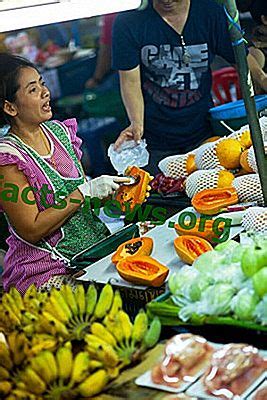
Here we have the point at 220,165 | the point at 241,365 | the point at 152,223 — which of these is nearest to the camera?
the point at 241,365

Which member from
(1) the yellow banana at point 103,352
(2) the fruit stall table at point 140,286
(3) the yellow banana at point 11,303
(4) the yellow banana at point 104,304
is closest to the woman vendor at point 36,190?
(2) the fruit stall table at point 140,286

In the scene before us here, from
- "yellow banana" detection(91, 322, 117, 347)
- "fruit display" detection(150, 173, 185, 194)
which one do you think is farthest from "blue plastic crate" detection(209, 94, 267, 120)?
"yellow banana" detection(91, 322, 117, 347)

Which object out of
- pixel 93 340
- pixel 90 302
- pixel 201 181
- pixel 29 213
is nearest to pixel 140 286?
pixel 90 302

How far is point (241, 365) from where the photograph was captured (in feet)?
5.28

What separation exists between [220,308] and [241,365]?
18cm

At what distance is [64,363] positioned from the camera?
1591mm

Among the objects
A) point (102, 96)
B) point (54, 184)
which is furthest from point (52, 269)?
point (102, 96)

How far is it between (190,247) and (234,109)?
1.41 metres

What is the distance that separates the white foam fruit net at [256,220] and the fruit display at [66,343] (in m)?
0.72

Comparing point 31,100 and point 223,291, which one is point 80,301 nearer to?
point 223,291

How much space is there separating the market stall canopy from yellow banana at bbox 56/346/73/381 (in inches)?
31.9

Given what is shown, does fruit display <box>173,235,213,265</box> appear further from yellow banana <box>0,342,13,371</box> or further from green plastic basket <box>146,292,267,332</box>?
yellow banana <box>0,342,13,371</box>

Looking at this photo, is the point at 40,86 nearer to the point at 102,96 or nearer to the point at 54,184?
the point at 54,184

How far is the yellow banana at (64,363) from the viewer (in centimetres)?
159
